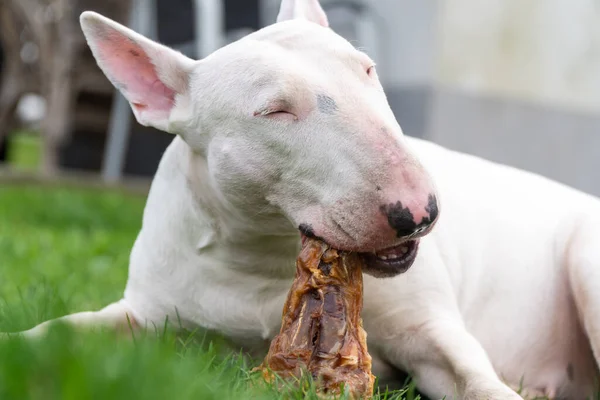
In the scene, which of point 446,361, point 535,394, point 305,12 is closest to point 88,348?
point 446,361

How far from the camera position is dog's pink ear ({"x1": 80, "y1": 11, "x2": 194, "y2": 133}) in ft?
8.49

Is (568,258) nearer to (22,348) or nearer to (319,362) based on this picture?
(319,362)

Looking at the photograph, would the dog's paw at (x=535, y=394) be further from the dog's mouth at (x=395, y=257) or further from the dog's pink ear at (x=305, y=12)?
the dog's pink ear at (x=305, y=12)

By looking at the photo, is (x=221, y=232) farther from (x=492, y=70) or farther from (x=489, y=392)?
(x=492, y=70)

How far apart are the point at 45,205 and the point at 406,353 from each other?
213 inches

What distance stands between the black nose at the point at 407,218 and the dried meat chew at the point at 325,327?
21 cm

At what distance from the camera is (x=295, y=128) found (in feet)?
7.42

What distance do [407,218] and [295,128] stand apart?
38 cm

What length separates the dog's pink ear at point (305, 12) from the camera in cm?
296

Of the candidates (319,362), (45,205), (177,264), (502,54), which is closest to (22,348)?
(319,362)

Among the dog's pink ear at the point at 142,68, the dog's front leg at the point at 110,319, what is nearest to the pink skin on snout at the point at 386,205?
the dog's pink ear at the point at 142,68

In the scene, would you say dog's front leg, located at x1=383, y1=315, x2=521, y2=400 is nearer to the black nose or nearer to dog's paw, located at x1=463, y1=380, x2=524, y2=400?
dog's paw, located at x1=463, y1=380, x2=524, y2=400

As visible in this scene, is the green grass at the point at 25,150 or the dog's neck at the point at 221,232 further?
the green grass at the point at 25,150

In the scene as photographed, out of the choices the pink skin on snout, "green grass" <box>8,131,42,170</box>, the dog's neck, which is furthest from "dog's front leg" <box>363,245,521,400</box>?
"green grass" <box>8,131,42,170</box>
